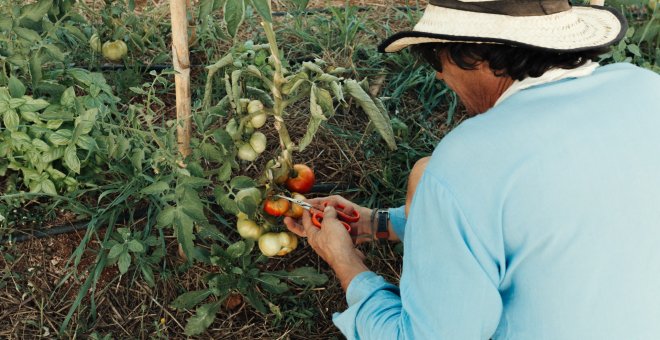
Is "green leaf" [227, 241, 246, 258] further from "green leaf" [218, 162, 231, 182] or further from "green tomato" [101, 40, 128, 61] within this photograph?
"green tomato" [101, 40, 128, 61]

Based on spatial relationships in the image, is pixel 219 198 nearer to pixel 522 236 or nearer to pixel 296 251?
pixel 296 251

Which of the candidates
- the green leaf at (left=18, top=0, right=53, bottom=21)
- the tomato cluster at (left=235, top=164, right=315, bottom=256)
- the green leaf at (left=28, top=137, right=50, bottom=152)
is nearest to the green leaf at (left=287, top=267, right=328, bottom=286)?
the tomato cluster at (left=235, top=164, right=315, bottom=256)

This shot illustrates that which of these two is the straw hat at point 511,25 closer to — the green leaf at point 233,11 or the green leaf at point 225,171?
the green leaf at point 233,11

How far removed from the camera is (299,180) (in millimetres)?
2148

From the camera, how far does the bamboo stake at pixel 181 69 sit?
1808 mm

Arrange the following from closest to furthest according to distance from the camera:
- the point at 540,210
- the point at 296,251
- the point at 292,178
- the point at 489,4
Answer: the point at 540,210
the point at 489,4
the point at 292,178
the point at 296,251

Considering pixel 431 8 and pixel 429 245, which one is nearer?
pixel 429 245

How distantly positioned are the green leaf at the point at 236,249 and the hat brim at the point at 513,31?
804 mm

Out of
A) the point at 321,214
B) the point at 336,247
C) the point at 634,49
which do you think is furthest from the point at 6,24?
the point at 634,49

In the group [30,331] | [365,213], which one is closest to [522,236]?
[365,213]

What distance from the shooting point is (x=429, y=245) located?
1341mm

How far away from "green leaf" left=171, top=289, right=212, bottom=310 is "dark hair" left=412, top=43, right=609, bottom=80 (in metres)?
1.05

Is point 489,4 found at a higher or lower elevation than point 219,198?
higher

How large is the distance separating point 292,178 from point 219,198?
0.89ft
